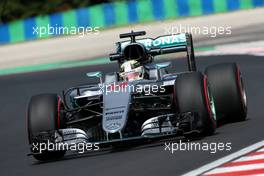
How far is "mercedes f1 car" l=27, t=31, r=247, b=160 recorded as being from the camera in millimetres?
10992

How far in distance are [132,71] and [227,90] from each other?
1.33m

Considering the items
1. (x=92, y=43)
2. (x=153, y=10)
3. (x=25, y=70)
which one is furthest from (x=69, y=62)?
(x=153, y=10)

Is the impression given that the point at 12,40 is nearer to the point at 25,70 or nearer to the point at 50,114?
the point at 25,70

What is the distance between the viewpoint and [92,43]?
36.1 m

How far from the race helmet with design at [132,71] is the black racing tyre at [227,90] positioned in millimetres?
957

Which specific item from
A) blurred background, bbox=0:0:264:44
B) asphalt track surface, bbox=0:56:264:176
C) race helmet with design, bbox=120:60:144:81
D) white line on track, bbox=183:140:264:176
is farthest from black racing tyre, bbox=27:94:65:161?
blurred background, bbox=0:0:264:44

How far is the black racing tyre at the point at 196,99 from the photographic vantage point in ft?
36.1

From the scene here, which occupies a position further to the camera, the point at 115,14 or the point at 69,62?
the point at 115,14

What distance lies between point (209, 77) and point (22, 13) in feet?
119

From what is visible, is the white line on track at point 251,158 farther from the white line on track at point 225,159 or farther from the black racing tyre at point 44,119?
the black racing tyre at point 44,119

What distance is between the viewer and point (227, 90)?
1251 cm

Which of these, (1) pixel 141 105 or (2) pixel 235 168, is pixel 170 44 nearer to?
(1) pixel 141 105

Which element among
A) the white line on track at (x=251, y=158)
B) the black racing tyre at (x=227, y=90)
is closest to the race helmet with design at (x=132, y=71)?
the black racing tyre at (x=227, y=90)

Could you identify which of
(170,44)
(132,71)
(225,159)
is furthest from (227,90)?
(225,159)
